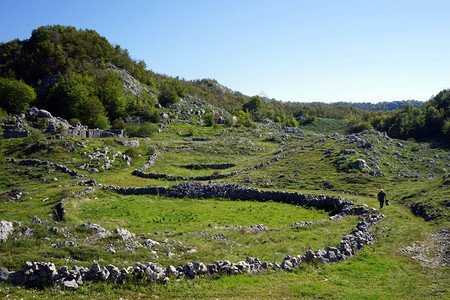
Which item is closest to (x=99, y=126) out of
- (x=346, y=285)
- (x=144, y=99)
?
(x=144, y=99)

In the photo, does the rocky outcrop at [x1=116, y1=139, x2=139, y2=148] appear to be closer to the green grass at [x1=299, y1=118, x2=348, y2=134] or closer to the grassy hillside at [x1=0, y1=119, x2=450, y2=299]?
the grassy hillside at [x1=0, y1=119, x2=450, y2=299]

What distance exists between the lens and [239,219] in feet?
102

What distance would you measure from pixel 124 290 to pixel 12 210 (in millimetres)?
25298

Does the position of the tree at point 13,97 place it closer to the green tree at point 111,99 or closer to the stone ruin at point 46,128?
the stone ruin at point 46,128

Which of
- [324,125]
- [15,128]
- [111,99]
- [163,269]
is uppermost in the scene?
[111,99]

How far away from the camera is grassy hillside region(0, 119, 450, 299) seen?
49.3 ft

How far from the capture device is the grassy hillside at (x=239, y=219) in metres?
15.0

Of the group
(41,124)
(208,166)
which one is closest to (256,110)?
(208,166)

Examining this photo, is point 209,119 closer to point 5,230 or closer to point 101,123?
point 101,123

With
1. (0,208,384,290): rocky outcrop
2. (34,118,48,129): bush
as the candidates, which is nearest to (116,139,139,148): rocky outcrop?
(34,118,48,129): bush

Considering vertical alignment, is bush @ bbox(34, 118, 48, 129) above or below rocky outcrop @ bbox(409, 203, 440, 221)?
above

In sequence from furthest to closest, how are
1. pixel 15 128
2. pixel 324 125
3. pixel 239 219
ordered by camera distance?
1. pixel 324 125
2. pixel 15 128
3. pixel 239 219

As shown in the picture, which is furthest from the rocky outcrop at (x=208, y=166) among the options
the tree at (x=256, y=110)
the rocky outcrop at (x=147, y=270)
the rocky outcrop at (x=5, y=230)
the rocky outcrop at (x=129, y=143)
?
the tree at (x=256, y=110)

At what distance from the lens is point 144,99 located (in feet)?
400
